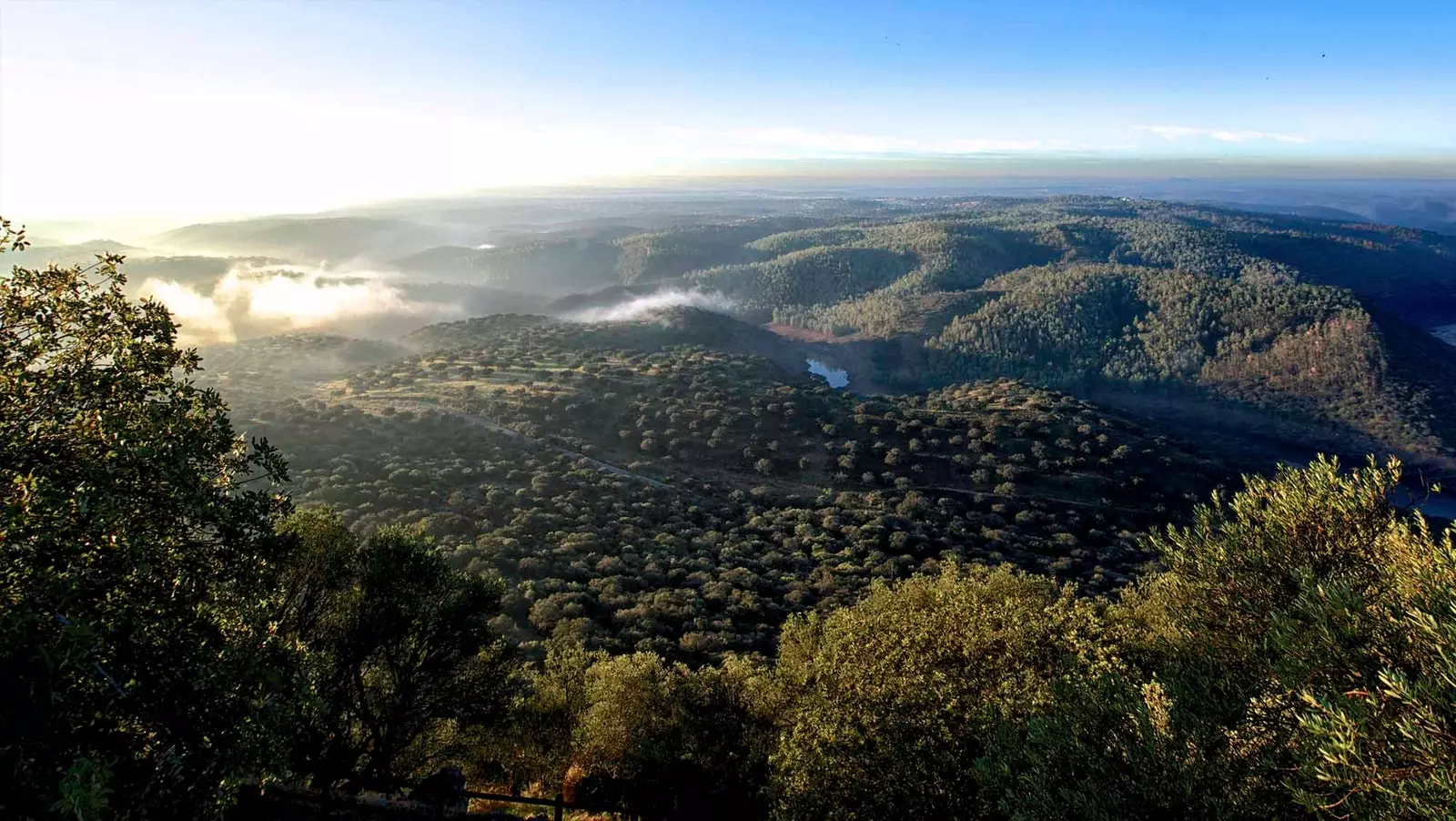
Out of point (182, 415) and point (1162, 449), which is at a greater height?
point (182, 415)

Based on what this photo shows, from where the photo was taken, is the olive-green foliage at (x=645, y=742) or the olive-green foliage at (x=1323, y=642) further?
the olive-green foliage at (x=645, y=742)

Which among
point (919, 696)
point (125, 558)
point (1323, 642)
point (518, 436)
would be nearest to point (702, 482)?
point (518, 436)

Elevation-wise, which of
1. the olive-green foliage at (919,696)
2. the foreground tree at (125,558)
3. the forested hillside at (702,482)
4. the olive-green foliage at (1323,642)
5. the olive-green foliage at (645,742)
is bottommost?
the forested hillside at (702,482)

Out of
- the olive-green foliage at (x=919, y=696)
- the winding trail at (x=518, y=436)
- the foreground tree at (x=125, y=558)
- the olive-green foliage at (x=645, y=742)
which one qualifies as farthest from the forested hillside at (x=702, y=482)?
the foreground tree at (x=125, y=558)

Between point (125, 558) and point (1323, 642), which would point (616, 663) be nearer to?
point (125, 558)

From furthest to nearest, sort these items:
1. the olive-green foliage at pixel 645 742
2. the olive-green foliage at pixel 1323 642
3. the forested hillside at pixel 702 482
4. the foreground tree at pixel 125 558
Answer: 1. the forested hillside at pixel 702 482
2. the olive-green foliage at pixel 645 742
3. the olive-green foliage at pixel 1323 642
4. the foreground tree at pixel 125 558

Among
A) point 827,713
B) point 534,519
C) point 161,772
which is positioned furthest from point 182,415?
point 534,519

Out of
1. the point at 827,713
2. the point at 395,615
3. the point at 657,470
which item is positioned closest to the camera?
the point at 827,713

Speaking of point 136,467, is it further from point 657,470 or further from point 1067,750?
point 657,470

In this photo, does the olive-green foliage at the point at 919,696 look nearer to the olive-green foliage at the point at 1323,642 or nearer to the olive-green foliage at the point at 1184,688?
the olive-green foliage at the point at 1184,688
